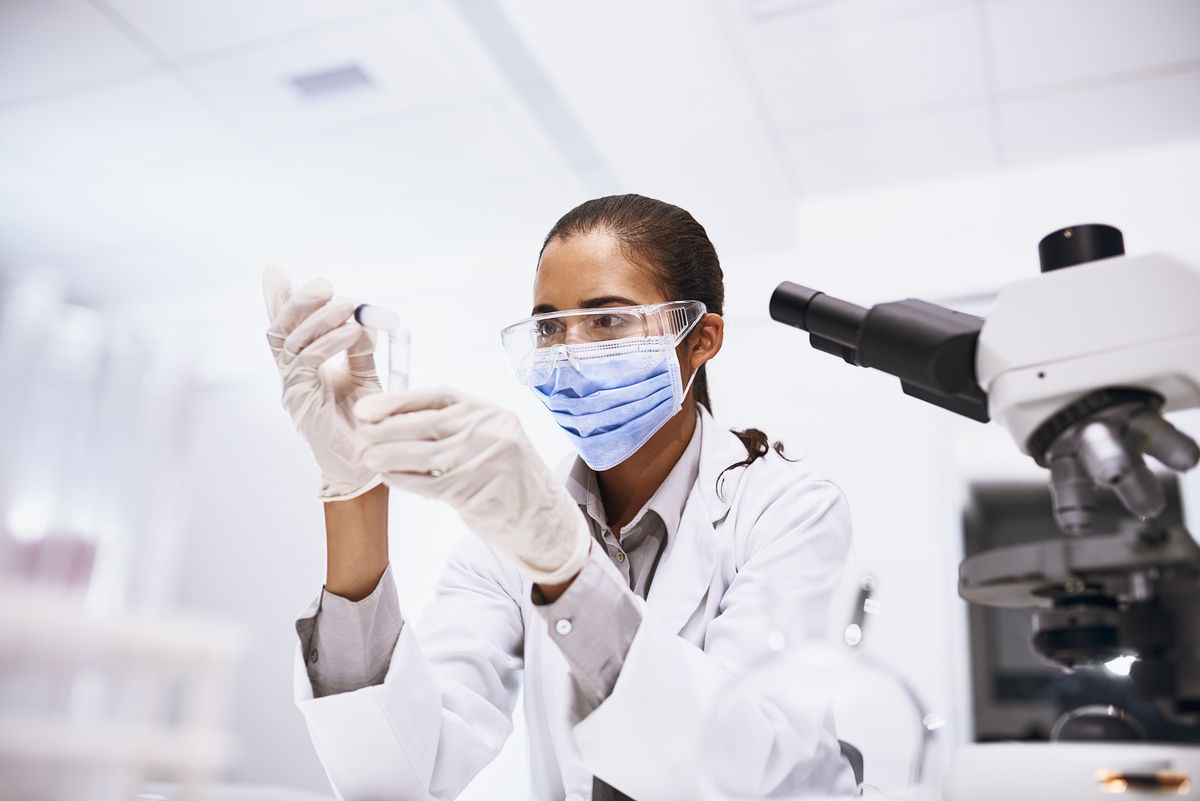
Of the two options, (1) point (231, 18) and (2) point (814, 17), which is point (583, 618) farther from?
(1) point (231, 18)

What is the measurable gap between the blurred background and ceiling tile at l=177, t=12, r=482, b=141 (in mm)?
10

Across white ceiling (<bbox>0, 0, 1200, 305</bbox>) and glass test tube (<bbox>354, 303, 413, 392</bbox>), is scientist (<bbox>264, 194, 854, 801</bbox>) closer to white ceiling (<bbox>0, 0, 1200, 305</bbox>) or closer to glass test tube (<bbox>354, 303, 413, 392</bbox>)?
glass test tube (<bbox>354, 303, 413, 392</bbox>)

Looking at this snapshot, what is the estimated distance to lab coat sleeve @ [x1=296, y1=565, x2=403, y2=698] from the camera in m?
0.90

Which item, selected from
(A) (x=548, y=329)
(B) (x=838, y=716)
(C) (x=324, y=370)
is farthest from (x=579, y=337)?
(B) (x=838, y=716)

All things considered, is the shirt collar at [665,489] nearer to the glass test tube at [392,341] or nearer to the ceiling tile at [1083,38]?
the glass test tube at [392,341]

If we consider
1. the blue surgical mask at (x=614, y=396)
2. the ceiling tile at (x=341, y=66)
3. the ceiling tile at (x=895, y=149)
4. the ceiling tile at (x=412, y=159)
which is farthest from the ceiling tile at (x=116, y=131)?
the blue surgical mask at (x=614, y=396)

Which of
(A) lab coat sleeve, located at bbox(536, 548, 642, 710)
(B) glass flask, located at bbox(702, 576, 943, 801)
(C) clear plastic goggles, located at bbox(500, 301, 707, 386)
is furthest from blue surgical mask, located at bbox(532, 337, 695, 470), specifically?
(B) glass flask, located at bbox(702, 576, 943, 801)

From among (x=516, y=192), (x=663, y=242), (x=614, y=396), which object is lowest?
(x=614, y=396)

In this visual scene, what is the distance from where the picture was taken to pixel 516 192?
3.39 meters

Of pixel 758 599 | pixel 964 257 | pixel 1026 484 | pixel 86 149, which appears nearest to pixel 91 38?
pixel 86 149

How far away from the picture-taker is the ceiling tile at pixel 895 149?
2975 mm

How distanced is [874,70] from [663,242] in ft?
5.49

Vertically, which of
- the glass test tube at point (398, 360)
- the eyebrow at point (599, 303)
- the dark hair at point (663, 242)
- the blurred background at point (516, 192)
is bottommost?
the glass test tube at point (398, 360)

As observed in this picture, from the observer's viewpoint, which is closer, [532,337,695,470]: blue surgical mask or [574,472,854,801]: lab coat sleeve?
[574,472,854,801]: lab coat sleeve
